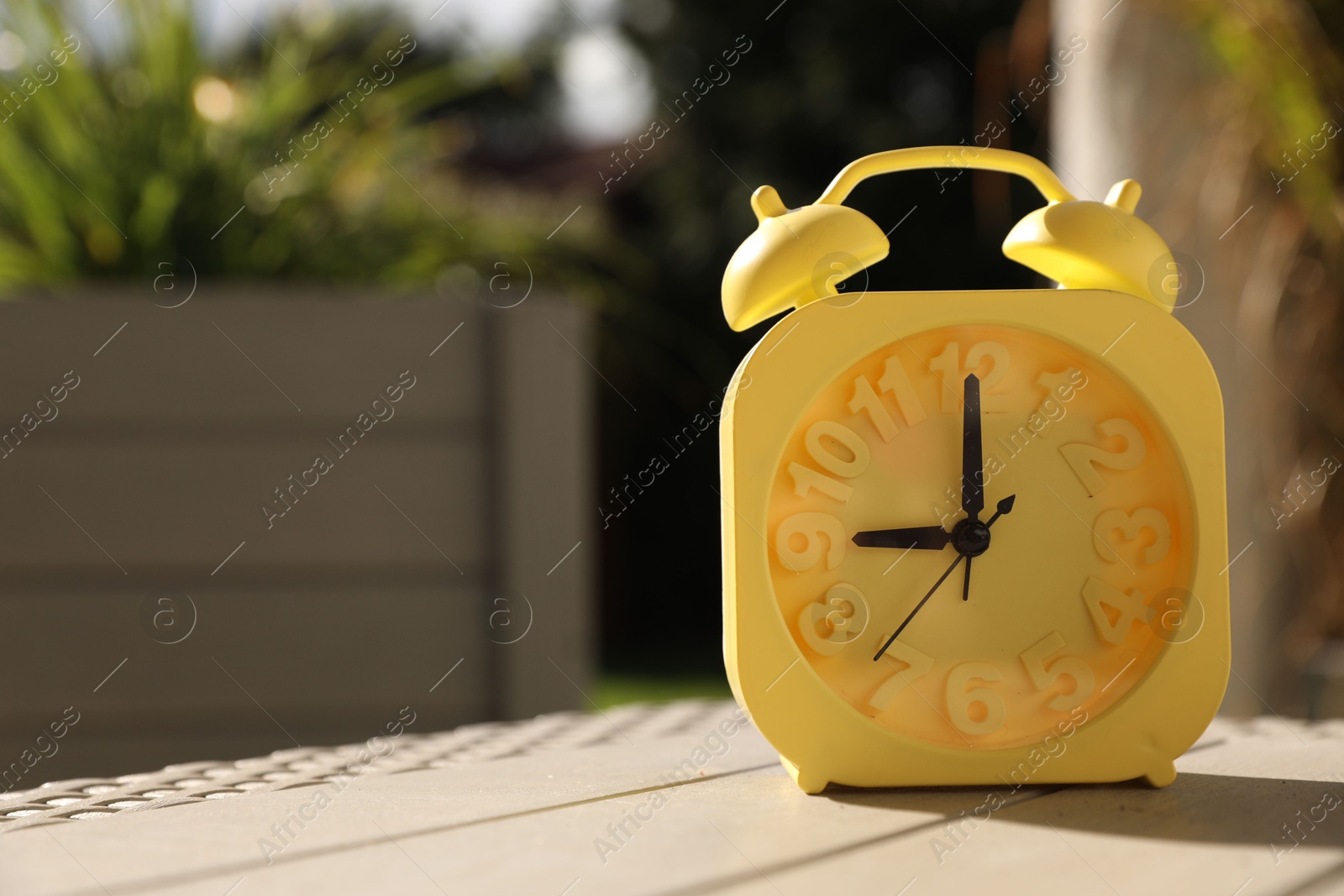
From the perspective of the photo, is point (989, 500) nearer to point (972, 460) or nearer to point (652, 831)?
point (972, 460)

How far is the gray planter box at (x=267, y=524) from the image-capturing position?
5.82ft

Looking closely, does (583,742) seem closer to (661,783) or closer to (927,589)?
(661,783)

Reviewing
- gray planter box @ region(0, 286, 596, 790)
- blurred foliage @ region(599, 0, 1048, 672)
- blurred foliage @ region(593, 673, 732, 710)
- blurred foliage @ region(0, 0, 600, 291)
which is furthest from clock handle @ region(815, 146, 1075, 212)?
blurred foliage @ region(599, 0, 1048, 672)

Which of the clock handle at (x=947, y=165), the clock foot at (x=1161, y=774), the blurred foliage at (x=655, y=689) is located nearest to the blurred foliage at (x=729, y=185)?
the blurred foliage at (x=655, y=689)

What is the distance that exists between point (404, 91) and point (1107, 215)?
189cm

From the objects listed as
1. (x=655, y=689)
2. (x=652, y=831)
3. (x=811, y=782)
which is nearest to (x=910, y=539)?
(x=811, y=782)

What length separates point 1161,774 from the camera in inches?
32.9

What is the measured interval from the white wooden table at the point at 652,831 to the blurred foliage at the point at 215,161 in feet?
4.46

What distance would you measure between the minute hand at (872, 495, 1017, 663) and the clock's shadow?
109 millimetres

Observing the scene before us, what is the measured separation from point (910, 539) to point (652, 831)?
0.30 m

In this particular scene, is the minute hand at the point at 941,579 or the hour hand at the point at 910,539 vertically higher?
the hour hand at the point at 910,539

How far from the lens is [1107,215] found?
2.82 feet

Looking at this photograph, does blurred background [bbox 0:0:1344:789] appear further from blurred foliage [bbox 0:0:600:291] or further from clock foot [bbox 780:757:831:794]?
clock foot [bbox 780:757:831:794]

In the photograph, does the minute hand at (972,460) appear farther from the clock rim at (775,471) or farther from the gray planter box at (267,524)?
the gray planter box at (267,524)
